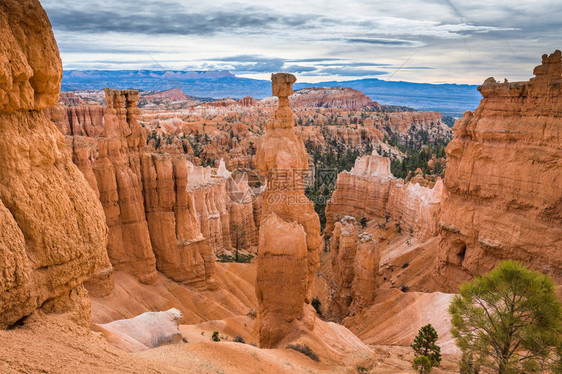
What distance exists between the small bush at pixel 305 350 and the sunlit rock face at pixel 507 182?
38.0ft

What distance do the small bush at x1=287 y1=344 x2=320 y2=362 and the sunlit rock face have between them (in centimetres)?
1159

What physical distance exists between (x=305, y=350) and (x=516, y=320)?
6.27m

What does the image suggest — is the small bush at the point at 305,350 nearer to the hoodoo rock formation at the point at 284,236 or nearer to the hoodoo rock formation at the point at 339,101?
the hoodoo rock formation at the point at 284,236

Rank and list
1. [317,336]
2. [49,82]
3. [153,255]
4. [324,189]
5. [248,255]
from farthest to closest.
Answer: [324,189] < [248,255] < [153,255] < [317,336] < [49,82]

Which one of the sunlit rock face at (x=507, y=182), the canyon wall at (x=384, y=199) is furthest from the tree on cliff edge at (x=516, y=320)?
the canyon wall at (x=384, y=199)

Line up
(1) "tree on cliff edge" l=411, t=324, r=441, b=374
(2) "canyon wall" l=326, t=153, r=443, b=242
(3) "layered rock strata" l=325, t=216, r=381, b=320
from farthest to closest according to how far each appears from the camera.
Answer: (2) "canyon wall" l=326, t=153, r=443, b=242, (3) "layered rock strata" l=325, t=216, r=381, b=320, (1) "tree on cliff edge" l=411, t=324, r=441, b=374

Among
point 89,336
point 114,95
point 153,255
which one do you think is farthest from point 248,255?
point 89,336

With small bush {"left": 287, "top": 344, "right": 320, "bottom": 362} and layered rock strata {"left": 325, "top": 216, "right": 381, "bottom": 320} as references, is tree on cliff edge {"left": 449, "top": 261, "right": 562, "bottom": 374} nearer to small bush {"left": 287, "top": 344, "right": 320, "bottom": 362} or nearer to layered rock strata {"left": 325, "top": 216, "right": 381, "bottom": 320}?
small bush {"left": 287, "top": 344, "right": 320, "bottom": 362}

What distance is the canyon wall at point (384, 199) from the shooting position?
1220 inches

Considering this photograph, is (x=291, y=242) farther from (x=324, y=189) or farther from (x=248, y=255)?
(x=324, y=189)

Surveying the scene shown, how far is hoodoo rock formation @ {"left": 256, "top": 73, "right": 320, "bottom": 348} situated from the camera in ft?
44.7

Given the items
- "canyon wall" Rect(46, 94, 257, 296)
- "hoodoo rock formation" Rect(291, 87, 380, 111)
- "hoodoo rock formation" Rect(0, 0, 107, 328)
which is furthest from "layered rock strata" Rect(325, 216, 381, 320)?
"hoodoo rock formation" Rect(291, 87, 380, 111)

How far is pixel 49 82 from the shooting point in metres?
6.17

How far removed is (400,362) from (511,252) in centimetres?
844
